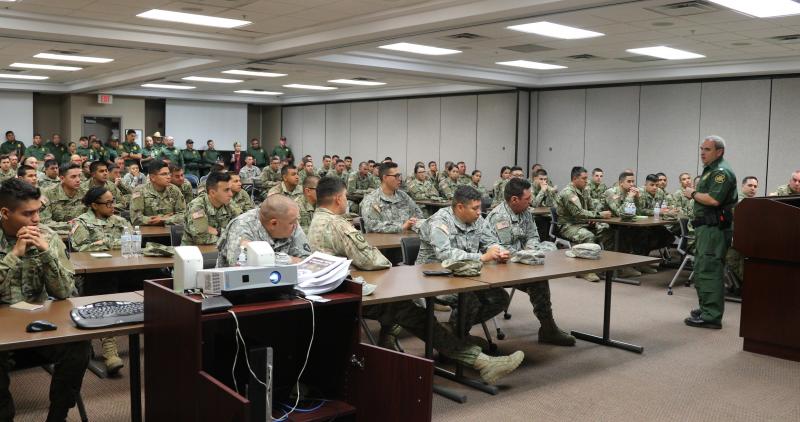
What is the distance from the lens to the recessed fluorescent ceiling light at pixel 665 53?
10547 millimetres

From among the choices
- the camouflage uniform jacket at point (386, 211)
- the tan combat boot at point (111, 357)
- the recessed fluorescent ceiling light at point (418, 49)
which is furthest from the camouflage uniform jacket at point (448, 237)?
the recessed fluorescent ceiling light at point (418, 49)

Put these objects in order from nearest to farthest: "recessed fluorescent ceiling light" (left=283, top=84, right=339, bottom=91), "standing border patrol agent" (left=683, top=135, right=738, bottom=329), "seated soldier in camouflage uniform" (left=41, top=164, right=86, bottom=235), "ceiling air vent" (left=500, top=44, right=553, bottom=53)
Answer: "standing border patrol agent" (left=683, top=135, right=738, bottom=329) < "seated soldier in camouflage uniform" (left=41, top=164, right=86, bottom=235) < "ceiling air vent" (left=500, top=44, right=553, bottom=53) < "recessed fluorescent ceiling light" (left=283, top=84, right=339, bottom=91)

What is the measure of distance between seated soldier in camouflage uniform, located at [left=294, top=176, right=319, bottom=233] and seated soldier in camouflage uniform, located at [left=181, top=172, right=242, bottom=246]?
77cm

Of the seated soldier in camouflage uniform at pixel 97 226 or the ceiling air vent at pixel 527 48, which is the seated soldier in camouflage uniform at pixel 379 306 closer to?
the seated soldier in camouflage uniform at pixel 97 226

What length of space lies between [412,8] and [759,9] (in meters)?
3.84

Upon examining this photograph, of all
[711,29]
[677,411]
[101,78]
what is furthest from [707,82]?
[101,78]

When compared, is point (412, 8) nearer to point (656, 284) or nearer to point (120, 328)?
point (656, 284)

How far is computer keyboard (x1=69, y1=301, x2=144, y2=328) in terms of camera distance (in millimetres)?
2883

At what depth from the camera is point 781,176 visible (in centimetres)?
1175

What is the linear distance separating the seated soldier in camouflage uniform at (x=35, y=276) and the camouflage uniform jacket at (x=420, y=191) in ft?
31.6

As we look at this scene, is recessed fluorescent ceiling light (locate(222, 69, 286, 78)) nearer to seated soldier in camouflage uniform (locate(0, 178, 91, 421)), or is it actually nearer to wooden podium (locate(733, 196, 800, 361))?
wooden podium (locate(733, 196, 800, 361))

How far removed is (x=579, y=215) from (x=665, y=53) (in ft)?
12.6

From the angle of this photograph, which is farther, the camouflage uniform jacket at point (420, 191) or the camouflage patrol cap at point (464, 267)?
the camouflage uniform jacket at point (420, 191)

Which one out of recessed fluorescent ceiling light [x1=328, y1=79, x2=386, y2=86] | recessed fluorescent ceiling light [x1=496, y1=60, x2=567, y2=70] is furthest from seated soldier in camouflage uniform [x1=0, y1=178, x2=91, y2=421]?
recessed fluorescent ceiling light [x1=328, y1=79, x2=386, y2=86]
